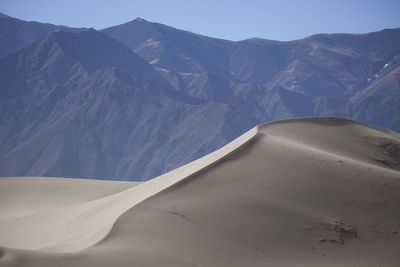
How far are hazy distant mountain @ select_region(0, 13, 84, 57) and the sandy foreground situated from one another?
173 metres

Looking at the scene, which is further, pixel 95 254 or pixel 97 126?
pixel 97 126

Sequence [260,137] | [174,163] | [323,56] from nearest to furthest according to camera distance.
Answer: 1. [260,137]
2. [174,163]
3. [323,56]

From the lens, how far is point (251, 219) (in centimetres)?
999

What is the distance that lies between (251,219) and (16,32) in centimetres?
19219

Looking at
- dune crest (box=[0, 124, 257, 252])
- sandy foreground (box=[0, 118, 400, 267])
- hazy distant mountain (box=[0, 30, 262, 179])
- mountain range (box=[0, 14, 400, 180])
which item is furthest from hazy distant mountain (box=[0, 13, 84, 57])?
sandy foreground (box=[0, 118, 400, 267])

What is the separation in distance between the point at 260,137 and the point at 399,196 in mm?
4823

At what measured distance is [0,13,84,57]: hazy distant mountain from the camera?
17162 cm

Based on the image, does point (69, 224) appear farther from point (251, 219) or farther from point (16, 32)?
point (16, 32)

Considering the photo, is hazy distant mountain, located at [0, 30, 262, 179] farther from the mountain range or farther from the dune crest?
the dune crest

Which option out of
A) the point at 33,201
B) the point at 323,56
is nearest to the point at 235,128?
the point at 33,201

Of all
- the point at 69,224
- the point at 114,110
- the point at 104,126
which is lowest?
the point at 104,126

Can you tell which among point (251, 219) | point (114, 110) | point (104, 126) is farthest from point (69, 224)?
point (114, 110)

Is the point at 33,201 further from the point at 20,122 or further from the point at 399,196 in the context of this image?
the point at 20,122

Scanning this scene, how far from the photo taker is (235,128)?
10738 centimetres
